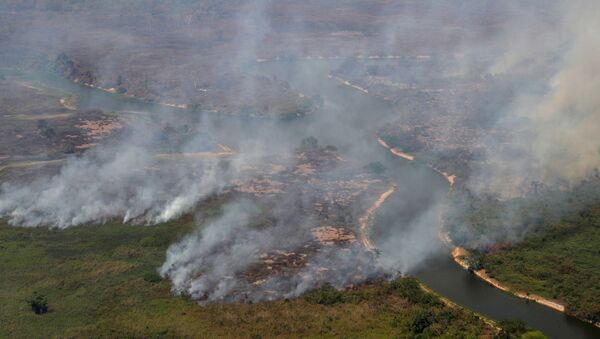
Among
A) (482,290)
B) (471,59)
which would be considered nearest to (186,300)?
(482,290)

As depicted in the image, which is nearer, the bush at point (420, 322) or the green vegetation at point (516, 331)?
the green vegetation at point (516, 331)

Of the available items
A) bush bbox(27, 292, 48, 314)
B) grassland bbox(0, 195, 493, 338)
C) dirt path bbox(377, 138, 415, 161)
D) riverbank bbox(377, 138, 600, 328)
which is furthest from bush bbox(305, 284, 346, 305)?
dirt path bbox(377, 138, 415, 161)

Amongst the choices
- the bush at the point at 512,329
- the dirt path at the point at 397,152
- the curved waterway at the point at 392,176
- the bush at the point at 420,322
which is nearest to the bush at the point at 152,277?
the bush at the point at 420,322

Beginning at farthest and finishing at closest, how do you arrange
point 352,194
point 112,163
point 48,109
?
point 48,109, point 112,163, point 352,194

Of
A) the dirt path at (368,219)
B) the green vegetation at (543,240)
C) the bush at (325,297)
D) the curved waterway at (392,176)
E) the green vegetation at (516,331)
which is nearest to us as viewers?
the green vegetation at (516,331)

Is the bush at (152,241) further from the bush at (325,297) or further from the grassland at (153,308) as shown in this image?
the bush at (325,297)

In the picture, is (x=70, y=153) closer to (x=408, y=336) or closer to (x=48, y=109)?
(x=48, y=109)
